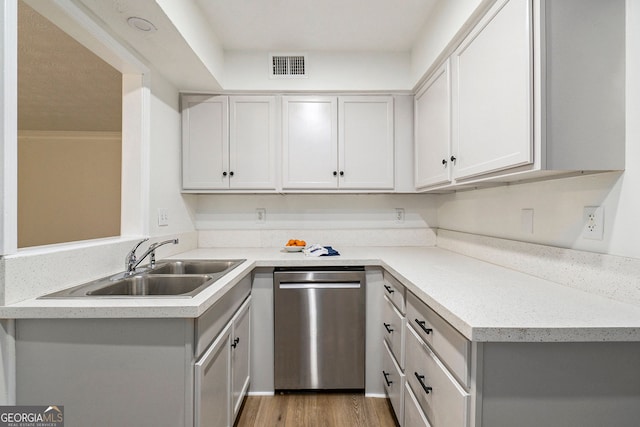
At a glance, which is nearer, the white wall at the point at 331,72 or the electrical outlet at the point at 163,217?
the electrical outlet at the point at 163,217

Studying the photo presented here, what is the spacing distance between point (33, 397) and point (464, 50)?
91.3 inches

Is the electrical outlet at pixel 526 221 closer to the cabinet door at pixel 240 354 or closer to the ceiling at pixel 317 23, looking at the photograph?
the ceiling at pixel 317 23

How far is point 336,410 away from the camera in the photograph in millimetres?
1917

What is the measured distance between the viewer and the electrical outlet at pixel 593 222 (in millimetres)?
1178

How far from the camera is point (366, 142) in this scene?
2516 mm

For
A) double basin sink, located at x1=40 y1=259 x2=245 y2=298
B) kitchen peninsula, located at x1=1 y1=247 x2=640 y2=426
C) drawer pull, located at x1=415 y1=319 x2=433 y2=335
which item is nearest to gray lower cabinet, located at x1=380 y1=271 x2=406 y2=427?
drawer pull, located at x1=415 y1=319 x2=433 y2=335

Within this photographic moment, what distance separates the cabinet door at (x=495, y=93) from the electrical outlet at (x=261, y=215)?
160 cm

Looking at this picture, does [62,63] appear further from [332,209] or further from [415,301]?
[415,301]

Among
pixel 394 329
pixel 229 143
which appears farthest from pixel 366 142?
pixel 394 329

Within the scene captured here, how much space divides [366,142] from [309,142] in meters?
0.45

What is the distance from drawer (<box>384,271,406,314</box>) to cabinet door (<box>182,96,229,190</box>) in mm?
1396

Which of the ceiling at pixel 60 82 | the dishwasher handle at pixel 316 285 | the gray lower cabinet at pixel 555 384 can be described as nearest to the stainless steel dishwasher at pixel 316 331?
the dishwasher handle at pixel 316 285

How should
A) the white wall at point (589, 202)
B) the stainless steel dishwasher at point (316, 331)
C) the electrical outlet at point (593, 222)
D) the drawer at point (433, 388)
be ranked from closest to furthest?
the drawer at point (433, 388) < the white wall at point (589, 202) < the electrical outlet at point (593, 222) < the stainless steel dishwasher at point (316, 331)

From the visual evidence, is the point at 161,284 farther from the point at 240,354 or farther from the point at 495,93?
the point at 495,93
